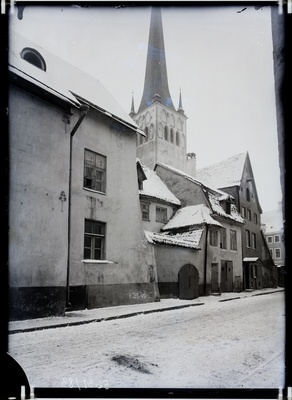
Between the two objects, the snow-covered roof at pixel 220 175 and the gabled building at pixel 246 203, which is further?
the snow-covered roof at pixel 220 175

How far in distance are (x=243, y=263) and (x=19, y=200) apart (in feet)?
20.8

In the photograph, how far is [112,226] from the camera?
9.41 meters

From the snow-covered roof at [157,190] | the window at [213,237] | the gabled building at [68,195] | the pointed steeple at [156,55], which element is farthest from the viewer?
the snow-covered roof at [157,190]

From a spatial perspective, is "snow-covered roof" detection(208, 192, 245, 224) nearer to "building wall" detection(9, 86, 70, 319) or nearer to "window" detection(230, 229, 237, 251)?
"window" detection(230, 229, 237, 251)

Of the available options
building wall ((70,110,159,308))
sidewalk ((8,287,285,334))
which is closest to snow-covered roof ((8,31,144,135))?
building wall ((70,110,159,308))

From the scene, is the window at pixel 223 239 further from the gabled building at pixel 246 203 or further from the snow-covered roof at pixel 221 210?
the gabled building at pixel 246 203

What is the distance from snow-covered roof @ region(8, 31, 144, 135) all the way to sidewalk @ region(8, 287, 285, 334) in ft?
15.3

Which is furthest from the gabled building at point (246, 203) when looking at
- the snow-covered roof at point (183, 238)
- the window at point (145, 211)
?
the window at point (145, 211)

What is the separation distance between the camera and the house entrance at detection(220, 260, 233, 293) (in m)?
10.5

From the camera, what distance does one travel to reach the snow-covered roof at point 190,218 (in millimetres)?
12484

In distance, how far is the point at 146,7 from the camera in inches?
159

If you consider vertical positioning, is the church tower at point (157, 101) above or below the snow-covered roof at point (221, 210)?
above

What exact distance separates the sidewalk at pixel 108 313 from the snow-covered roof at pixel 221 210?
2430mm

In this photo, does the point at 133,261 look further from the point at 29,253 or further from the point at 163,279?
the point at 29,253
